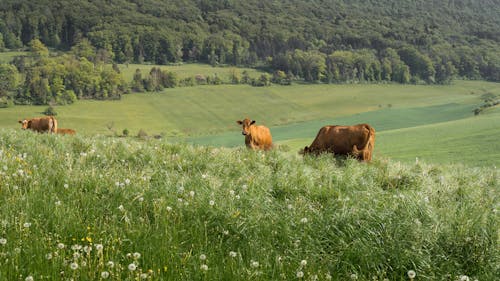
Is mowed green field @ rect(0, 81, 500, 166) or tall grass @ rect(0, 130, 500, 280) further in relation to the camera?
mowed green field @ rect(0, 81, 500, 166)

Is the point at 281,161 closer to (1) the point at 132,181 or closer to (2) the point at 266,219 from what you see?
(1) the point at 132,181

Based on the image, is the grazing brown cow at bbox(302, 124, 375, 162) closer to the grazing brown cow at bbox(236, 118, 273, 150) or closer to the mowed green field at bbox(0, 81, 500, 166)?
the grazing brown cow at bbox(236, 118, 273, 150)

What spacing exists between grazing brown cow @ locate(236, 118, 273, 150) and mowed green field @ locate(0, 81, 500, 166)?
206ft

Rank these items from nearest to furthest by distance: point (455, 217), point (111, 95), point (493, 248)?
point (493, 248) < point (455, 217) < point (111, 95)

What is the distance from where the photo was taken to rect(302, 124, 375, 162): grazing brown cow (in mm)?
13836

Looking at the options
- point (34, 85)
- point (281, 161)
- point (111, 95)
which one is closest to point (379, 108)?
point (111, 95)

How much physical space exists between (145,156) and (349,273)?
692 cm

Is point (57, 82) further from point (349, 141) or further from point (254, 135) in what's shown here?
point (349, 141)

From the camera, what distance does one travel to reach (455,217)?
4.96 metres

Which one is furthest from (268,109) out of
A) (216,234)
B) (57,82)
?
(216,234)

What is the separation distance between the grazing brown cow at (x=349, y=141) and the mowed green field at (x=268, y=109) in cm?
6667

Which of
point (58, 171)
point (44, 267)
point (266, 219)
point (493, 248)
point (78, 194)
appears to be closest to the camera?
point (44, 267)

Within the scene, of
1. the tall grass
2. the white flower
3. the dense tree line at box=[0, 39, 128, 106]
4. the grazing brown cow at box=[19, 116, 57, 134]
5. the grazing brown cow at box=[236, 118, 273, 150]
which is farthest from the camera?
the dense tree line at box=[0, 39, 128, 106]

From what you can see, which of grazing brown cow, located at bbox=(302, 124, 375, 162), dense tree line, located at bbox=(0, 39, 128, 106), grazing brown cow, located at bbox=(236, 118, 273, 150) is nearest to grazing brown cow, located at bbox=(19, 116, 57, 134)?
grazing brown cow, located at bbox=(236, 118, 273, 150)
